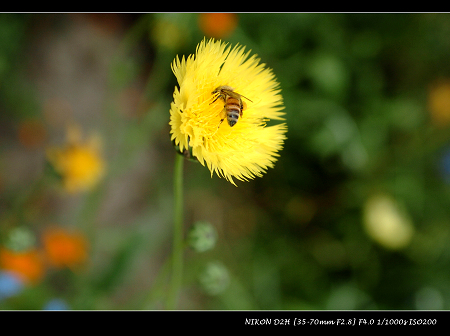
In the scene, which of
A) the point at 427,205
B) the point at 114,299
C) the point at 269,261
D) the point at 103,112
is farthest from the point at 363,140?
the point at 114,299

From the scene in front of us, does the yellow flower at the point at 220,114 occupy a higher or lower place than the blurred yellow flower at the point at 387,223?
higher

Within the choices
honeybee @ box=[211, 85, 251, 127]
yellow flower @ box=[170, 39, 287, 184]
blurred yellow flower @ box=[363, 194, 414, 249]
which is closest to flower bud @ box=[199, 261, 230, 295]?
yellow flower @ box=[170, 39, 287, 184]

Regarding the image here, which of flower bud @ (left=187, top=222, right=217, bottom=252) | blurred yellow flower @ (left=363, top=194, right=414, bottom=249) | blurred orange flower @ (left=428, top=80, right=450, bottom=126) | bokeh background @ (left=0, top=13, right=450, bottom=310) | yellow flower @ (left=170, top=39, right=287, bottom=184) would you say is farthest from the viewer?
blurred orange flower @ (left=428, top=80, right=450, bottom=126)

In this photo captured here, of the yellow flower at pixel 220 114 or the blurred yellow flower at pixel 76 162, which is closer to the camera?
the yellow flower at pixel 220 114

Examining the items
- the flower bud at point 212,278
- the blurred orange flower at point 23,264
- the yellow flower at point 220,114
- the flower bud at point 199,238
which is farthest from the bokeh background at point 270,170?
the yellow flower at point 220,114

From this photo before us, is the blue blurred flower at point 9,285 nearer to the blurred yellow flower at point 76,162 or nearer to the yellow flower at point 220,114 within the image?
the blurred yellow flower at point 76,162

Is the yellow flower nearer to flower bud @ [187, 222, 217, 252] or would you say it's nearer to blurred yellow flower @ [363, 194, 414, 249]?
flower bud @ [187, 222, 217, 252]
